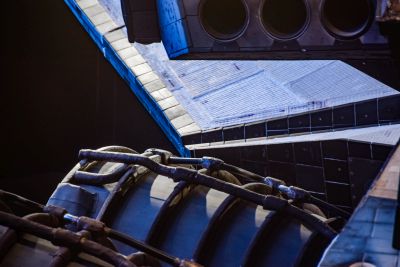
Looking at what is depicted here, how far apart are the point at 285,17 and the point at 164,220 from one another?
341 cm

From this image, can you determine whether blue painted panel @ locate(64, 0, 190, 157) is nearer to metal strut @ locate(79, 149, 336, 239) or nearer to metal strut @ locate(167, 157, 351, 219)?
metal strut @ locate(167, 157, 351, 219)

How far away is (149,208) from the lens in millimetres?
4883

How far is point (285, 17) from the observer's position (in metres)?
6.86

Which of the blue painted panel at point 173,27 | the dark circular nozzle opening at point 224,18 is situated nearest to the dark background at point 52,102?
the blue painted panel at point 173,27

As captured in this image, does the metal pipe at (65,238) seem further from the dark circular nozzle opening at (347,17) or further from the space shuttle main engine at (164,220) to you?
the dark circular nozzle opening at (347,17)

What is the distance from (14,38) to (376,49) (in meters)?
8.10

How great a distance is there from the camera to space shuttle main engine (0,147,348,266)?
12.2 feet

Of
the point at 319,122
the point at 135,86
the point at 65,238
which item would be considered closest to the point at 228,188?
the point at 65,238

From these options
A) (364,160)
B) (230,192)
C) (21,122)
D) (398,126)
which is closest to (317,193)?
(364,160)

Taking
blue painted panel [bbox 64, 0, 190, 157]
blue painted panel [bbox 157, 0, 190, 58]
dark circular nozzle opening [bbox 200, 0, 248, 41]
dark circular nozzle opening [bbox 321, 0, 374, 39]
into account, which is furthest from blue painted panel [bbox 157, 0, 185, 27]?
blue painted panel [bbox 64, 0, 190, 157]

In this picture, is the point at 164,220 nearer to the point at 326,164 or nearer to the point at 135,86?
the point at 326,164

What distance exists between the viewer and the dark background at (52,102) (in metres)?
11.5

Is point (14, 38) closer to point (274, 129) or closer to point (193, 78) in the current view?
point (193, 78)

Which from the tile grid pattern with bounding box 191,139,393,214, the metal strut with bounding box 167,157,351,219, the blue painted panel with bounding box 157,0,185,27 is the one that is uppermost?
the blue painted panel with bounding box 157,0,185,27
